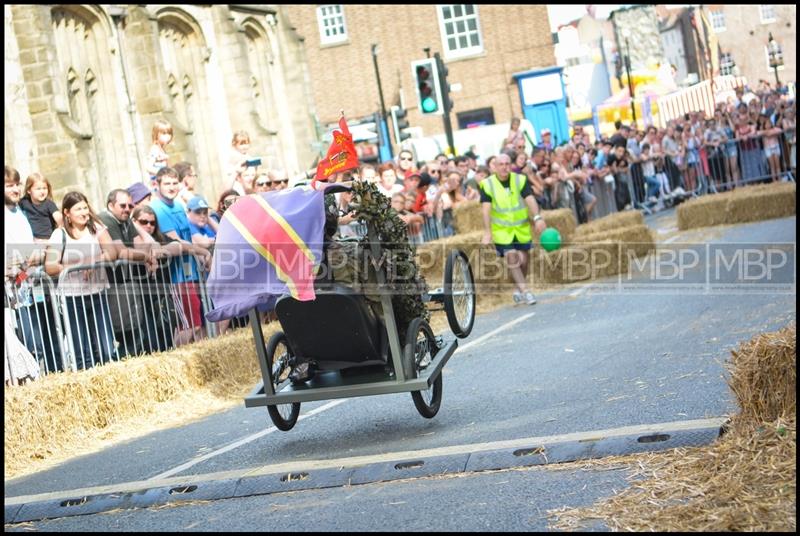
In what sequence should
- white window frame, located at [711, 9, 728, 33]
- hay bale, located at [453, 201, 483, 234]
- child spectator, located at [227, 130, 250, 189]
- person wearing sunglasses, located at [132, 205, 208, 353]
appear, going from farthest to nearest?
white window frame, located at [711, 9, 728, 33] → hay bale, located at [453, 201, 483, 234] → child spectator, located at [227, 130, 250, 189] → person wearing sunglasses, located at [132, 205, 208, 353]

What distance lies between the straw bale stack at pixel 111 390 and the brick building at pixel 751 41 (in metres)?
98.7

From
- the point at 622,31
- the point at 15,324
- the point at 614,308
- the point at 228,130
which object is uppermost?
the point at 622,31

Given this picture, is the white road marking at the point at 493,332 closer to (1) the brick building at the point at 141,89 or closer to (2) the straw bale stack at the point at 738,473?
(2) the straw bale stack at the point at 738,473

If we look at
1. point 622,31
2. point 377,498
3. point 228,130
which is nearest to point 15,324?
point 377,498

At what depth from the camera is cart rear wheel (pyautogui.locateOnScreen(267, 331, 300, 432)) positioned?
9.38m

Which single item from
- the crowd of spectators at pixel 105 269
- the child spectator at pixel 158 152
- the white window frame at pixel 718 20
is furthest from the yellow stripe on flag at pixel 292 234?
the white window frame at pixel 718 20

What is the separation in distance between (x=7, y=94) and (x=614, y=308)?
13.1 m

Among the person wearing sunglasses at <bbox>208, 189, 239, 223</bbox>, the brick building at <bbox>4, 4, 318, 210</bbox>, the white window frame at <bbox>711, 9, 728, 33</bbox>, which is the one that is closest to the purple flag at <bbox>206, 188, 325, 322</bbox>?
the person wearing sunglasses at <bbox>208, 189, 239, 223</bbox>

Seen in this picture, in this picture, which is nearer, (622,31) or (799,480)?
(799,480)

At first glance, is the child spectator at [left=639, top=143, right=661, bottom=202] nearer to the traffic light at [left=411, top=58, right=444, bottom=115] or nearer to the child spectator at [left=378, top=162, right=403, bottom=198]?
the traffic light at [left=411, top=58, right=444, bottom=115]

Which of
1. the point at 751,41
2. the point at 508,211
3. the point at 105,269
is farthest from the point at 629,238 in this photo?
the point at 751,41

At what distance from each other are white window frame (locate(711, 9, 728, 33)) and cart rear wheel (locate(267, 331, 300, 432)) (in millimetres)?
107809

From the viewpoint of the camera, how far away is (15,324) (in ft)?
37.9

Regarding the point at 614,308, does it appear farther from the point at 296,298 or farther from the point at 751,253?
the point at 296,298
